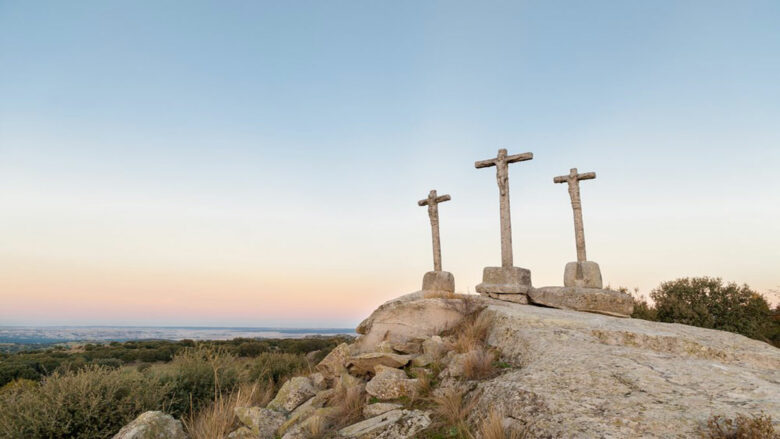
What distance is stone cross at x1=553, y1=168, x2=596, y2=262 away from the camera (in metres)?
12.6

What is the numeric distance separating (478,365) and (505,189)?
8617 millimetres

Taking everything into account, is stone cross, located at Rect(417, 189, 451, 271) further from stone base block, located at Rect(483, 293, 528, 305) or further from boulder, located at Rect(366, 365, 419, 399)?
boulder, located at Rect(366, 365, 419, 399)

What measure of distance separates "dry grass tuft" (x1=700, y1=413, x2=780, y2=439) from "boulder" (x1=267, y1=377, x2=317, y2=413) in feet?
19.4

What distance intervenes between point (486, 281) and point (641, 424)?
9.03 metres

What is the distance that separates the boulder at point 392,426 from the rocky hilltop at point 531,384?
0.06ft

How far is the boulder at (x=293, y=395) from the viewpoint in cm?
706

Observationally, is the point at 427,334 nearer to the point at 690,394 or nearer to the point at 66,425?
the point at 690,394

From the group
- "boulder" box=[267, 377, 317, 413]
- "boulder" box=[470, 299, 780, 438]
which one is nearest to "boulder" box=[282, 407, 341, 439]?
"boulder" box=[267, 377, 317, 413]

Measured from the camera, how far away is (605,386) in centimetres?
454

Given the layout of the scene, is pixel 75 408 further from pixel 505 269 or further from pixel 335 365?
pixel 505 269

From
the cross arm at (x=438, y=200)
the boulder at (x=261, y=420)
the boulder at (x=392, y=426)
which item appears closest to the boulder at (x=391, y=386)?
the boulder at (x=392, y=426)

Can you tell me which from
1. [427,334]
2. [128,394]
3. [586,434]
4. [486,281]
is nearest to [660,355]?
[586,434]

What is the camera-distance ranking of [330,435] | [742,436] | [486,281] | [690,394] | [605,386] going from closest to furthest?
[742,436], [690,394], [605,386], [330,435], [486,281]

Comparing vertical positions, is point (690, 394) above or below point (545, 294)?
below
